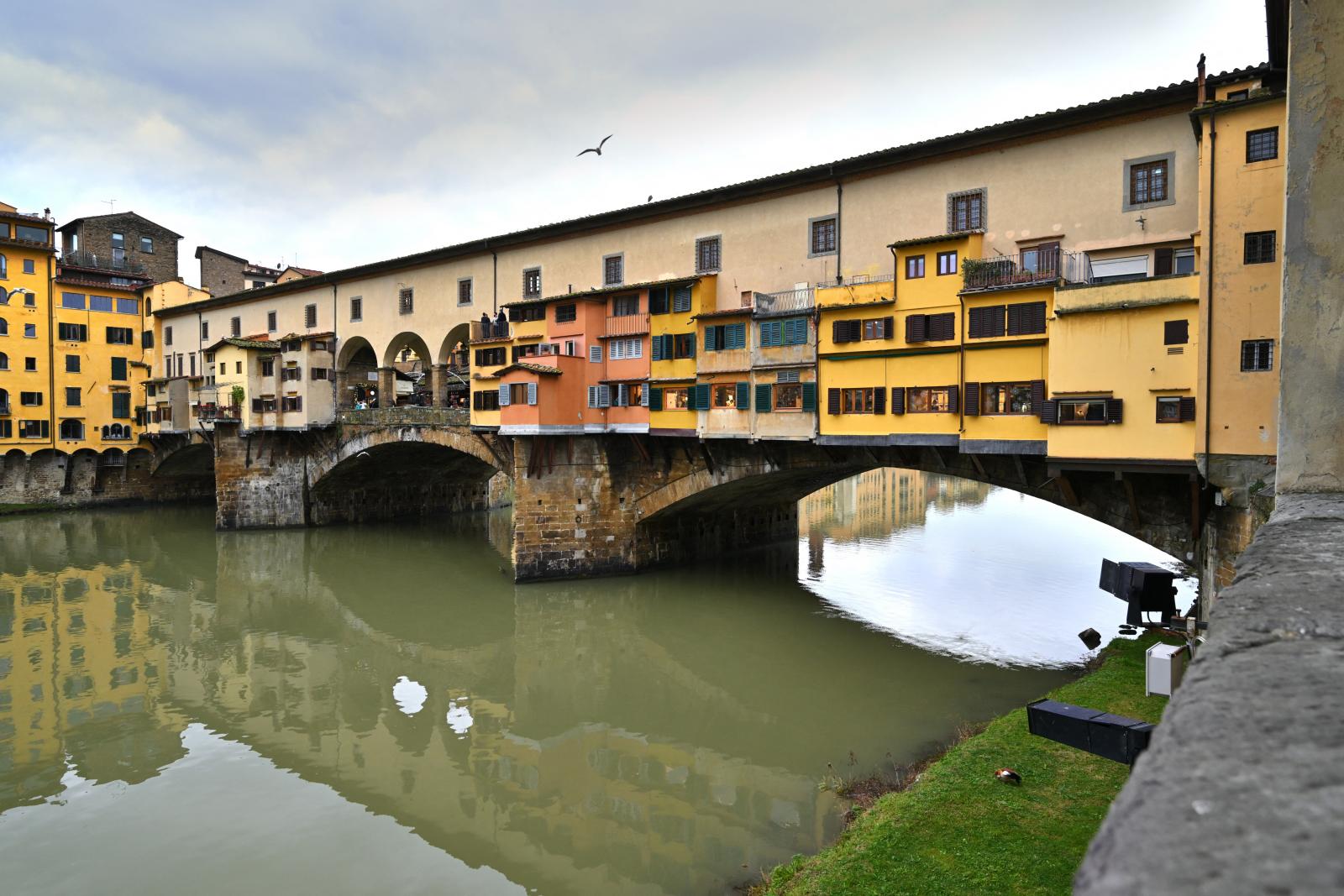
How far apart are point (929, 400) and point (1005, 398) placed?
6.03ft

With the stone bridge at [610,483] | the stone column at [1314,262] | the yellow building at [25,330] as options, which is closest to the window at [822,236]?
the stone bridge at [610,483]

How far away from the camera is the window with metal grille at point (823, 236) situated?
2253 centimetres

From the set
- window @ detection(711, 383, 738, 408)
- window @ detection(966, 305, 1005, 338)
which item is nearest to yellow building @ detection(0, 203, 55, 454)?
window @ detection(711, 383, 738, 408)

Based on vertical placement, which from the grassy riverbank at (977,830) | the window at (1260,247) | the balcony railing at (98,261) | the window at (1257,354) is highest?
→ the balcony railing at (98,261)

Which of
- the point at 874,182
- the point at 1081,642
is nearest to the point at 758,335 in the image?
the point at 874,182

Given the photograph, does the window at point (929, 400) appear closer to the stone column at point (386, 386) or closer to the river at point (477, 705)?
the river at point (477, 705)

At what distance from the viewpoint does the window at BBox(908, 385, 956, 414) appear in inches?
746

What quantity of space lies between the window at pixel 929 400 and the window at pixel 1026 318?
6.59 ft

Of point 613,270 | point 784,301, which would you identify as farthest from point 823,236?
point 613,270

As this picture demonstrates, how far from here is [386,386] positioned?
36.1m

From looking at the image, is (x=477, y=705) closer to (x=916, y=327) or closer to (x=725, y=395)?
(x=725, y=395)

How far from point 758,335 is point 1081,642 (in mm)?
11580

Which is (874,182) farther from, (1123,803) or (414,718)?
(1123,803)

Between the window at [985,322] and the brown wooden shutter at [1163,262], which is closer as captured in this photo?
the brown wooden shutter at [1163,262]
